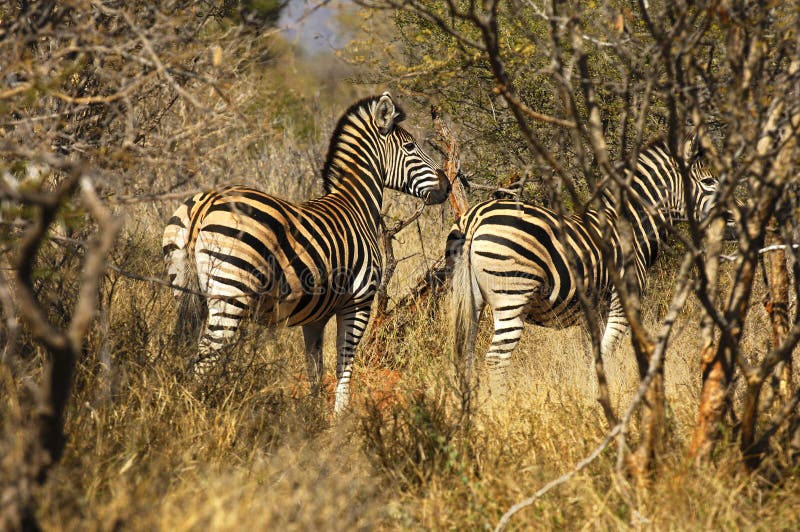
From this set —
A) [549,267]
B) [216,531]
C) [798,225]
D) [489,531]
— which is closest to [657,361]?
[489,531]

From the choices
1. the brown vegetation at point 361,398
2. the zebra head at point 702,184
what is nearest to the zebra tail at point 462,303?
the brown vegetation at point 361,398

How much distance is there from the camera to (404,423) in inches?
153

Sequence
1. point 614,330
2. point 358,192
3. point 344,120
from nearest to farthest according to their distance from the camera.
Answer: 1. point 614,330
2. point 358,192
3. point 344,120

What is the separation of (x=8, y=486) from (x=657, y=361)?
2105 millimetres

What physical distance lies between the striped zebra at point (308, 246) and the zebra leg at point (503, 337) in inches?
34.3

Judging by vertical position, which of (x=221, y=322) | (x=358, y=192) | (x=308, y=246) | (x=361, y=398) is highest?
(x=358, y=192)

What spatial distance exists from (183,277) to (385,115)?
2055 millimetres

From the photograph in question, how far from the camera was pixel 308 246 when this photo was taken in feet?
16.8

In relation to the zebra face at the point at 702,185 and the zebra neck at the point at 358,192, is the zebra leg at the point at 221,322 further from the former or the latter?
the zebra face at the point at 702,185

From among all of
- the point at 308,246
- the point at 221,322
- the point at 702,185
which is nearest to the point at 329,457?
the point at 221,322

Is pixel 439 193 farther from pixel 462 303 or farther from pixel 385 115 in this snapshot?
pixel 462 303

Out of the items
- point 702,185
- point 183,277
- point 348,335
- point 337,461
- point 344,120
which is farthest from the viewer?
point 702,185

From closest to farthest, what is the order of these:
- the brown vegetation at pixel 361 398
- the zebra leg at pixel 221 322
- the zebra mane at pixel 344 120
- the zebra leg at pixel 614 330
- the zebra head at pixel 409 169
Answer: the brown vegetation at pixel 361 398, the zebra leg at pixel 221 322, the zebra leg at pixel 614 330, the zebra mane at pixel 344 120, the zebra head at pixel 409 169

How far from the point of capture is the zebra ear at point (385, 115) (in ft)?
20.0
